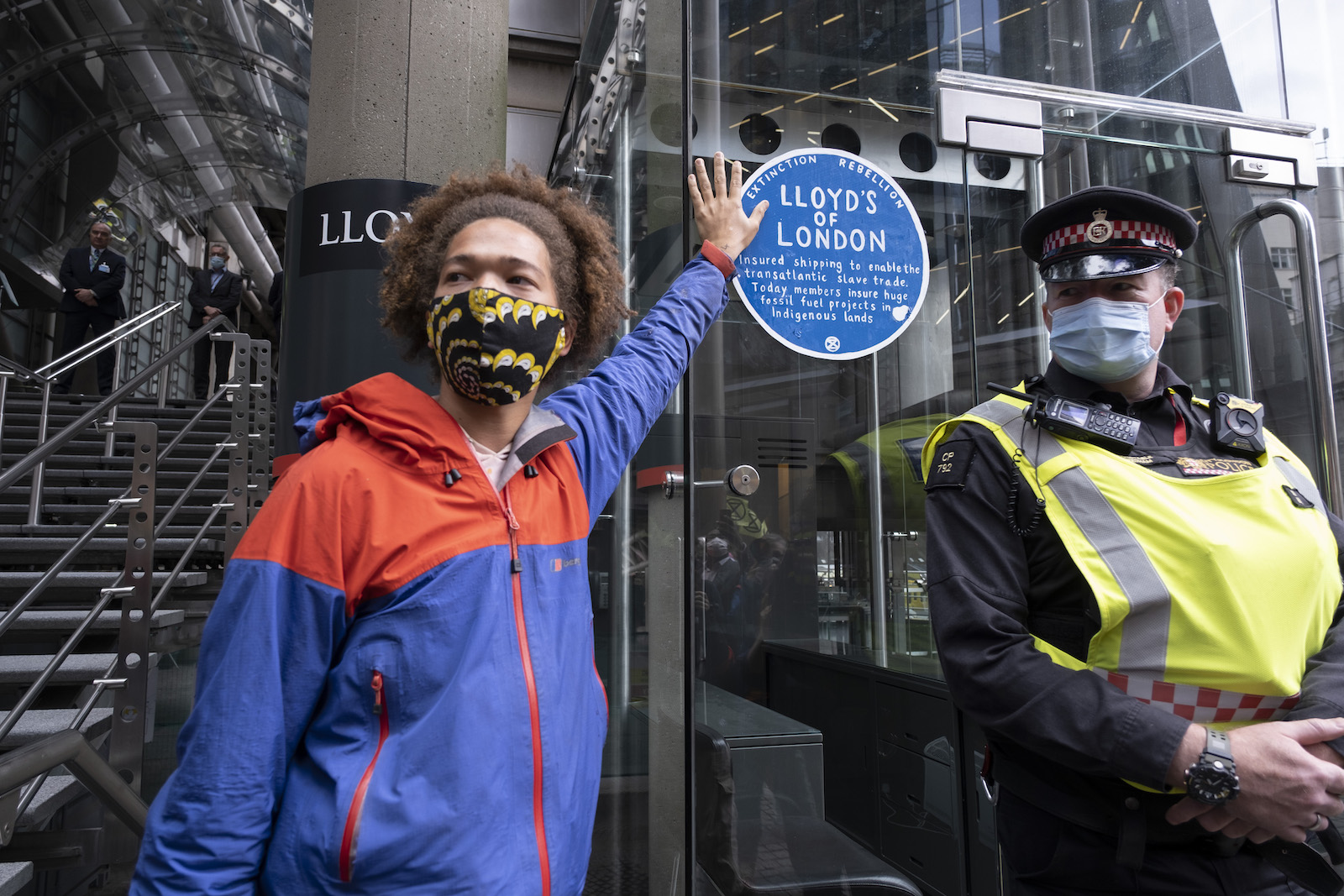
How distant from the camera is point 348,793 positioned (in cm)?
110

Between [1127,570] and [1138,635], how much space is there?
0.10m

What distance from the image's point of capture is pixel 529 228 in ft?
5.19

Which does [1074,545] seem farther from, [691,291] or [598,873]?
[598,873]

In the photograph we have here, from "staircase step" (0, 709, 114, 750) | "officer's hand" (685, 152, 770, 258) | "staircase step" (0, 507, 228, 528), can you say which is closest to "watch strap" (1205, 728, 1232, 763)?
"officer's hand" (685, 152, 770, 258)

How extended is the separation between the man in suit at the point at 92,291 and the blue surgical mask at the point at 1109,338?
32.7ft

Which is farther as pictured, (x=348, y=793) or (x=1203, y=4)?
(x=1203, y=4)

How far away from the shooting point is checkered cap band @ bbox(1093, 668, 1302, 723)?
1364 millimetres

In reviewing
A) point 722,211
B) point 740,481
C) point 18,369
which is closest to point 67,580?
point 18,369

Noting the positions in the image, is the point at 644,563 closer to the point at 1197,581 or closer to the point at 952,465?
the point at 952,465

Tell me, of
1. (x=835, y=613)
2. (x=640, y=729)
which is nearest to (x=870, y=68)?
(x=835, y=613)

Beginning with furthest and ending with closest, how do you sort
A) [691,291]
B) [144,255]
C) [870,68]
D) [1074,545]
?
[144,255] < [870,68] < [691,291] < [1074,545]

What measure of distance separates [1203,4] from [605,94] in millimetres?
2569

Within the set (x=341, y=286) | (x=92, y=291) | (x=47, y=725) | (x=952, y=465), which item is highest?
(x=92, y=291)

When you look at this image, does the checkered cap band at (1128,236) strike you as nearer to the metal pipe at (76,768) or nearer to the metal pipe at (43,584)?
the metal pipe at (76,768)
